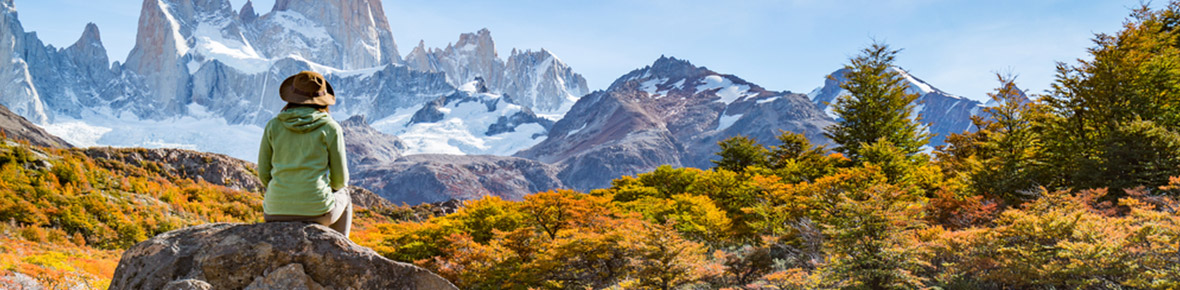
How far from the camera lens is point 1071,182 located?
10156 millimetres

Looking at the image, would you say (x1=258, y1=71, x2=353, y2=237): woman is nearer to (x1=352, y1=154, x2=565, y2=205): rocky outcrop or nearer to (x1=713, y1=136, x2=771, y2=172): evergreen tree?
(x1=713, y1=136, x2=771, y2=172): evergreen tree

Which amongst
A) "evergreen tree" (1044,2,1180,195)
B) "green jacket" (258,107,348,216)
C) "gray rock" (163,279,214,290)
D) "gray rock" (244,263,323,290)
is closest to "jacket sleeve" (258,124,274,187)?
"green jacket" (258,107,348,216)

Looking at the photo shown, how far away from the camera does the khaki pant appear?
410 cm

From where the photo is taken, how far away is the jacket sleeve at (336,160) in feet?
13.1

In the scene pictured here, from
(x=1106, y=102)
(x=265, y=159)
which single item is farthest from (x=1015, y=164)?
(x=265, y=159)

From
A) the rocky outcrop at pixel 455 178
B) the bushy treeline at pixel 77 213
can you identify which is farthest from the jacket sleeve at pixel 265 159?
the rocky outcrop at pixel 455 178

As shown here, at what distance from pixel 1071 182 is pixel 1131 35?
4.50 meters

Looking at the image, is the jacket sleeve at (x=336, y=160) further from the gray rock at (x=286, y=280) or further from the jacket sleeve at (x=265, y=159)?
the gray rock at (x=286, y=280)

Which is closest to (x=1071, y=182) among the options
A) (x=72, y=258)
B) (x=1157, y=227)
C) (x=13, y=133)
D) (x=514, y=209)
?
(x=1157, y=227)

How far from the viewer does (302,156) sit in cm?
389

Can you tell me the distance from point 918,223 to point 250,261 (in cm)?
801

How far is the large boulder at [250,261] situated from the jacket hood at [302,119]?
0.77 m

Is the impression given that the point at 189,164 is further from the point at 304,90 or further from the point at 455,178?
the point at 455,178

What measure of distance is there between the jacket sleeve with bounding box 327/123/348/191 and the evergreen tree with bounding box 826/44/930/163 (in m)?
19.2
